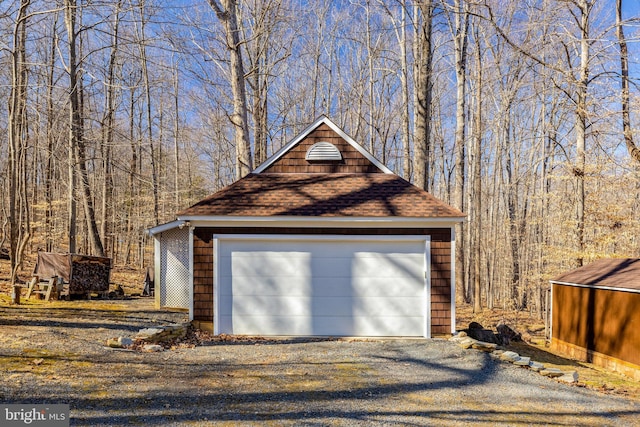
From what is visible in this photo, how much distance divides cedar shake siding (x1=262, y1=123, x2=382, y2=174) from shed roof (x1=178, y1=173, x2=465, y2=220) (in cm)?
16

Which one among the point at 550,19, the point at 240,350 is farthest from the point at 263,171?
the point at 550,19

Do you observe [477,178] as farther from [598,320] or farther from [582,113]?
[598,320]

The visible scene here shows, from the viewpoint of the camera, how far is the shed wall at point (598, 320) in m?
10.8

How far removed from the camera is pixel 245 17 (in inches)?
901

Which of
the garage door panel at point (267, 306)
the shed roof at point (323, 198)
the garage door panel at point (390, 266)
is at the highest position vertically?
the shed roof at point (323, 198)

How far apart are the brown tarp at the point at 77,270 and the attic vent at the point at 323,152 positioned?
24.4ft

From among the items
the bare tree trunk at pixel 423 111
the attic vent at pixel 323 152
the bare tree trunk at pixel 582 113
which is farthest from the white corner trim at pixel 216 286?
the bare tree trunk at pixel 582 113

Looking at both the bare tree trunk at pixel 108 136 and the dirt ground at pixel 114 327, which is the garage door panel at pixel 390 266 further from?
the bare tree trunk at pixel 108 136

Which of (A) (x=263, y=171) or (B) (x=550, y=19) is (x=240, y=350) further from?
(B) (x=550, y=19)

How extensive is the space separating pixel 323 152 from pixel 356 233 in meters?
2.58

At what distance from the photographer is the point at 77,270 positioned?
1402cm

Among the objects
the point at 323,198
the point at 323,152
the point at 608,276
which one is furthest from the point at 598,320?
the point at 323,152

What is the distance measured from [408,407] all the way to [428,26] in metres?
14.3

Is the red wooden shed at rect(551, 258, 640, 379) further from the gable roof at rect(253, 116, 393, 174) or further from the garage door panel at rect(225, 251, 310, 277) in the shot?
the garage door panel at rect(225, 251, 310, 277)
